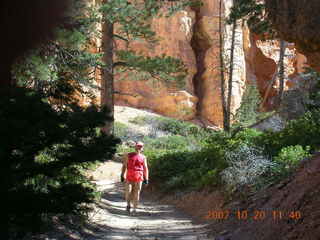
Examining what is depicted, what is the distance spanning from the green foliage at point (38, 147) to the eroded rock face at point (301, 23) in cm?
256

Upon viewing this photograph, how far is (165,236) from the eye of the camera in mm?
7117

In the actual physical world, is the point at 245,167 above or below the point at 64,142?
below

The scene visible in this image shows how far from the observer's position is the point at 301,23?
17.5 feet

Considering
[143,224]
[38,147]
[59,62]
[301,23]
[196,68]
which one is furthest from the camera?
[196,68]

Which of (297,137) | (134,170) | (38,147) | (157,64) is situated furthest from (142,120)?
(38,147)

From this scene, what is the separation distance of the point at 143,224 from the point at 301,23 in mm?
4694

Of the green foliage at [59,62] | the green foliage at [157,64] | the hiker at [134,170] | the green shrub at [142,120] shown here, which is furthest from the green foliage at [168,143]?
the hiker at [134,170]

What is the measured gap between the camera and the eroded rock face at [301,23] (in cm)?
514

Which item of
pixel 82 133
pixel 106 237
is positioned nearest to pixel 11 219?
pixel 82 133

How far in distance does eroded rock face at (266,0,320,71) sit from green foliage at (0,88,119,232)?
2560mm

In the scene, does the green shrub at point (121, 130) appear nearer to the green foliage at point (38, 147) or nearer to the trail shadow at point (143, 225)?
the trail shadow at point (143, 225)

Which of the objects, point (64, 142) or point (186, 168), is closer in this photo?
point (64, 142)

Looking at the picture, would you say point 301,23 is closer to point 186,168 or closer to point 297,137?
point 297,137
